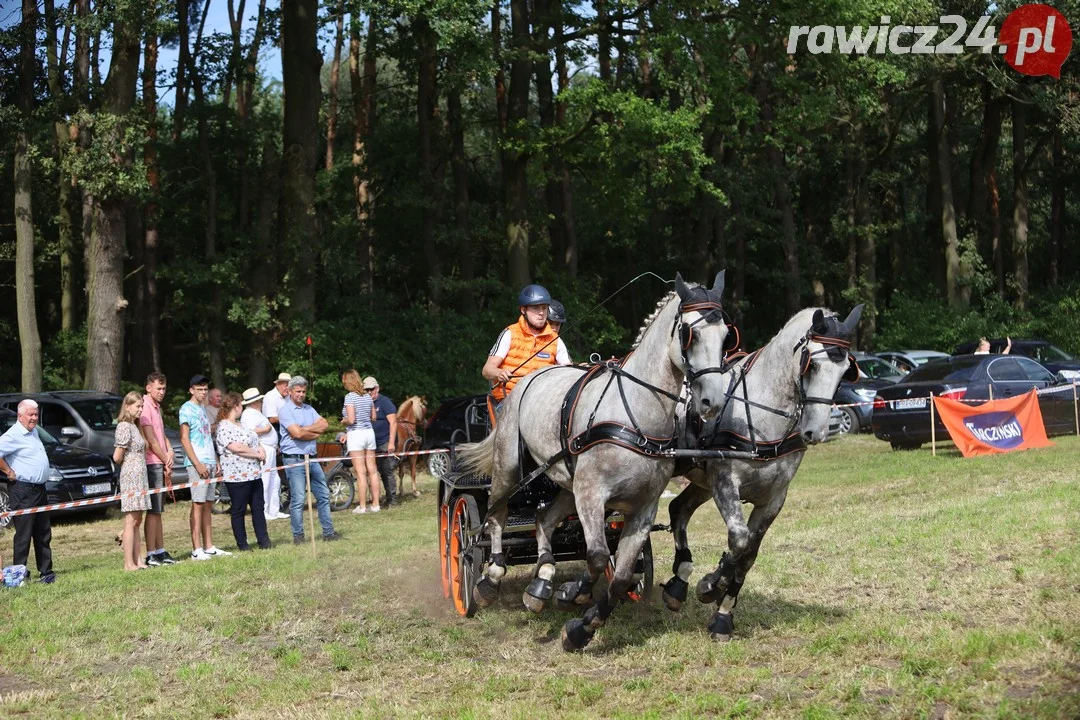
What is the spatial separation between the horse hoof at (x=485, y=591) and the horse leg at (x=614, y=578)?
1129 millimetres

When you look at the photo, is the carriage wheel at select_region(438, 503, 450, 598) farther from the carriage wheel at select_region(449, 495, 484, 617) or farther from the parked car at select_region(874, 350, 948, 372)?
the parked car at select_region(874, 350, 948, 372)

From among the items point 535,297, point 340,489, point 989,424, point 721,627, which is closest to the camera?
point 721,627

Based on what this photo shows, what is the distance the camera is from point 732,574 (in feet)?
25.2

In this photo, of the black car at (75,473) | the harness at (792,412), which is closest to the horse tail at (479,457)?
the harness at (792,412)

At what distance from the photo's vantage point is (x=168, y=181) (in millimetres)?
32188

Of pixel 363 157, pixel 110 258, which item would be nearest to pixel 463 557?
pixel 110 258

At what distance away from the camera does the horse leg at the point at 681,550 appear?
26.5 feet

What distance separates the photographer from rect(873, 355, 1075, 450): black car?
2064 centimetres

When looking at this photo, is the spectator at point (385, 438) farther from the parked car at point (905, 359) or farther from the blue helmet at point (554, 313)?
the parked car at point (905, 359)

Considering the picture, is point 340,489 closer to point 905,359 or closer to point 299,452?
point 299,452

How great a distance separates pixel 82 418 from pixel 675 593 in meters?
14.0

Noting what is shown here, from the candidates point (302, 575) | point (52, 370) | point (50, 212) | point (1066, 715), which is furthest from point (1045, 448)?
point (50, 212)

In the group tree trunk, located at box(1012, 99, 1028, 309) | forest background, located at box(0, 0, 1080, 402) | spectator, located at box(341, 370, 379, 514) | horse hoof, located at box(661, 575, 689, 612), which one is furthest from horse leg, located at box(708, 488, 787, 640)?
tree trunk, located at box(1012, 99, 1028, 309)

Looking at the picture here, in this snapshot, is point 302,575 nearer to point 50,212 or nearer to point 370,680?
point 370,680
